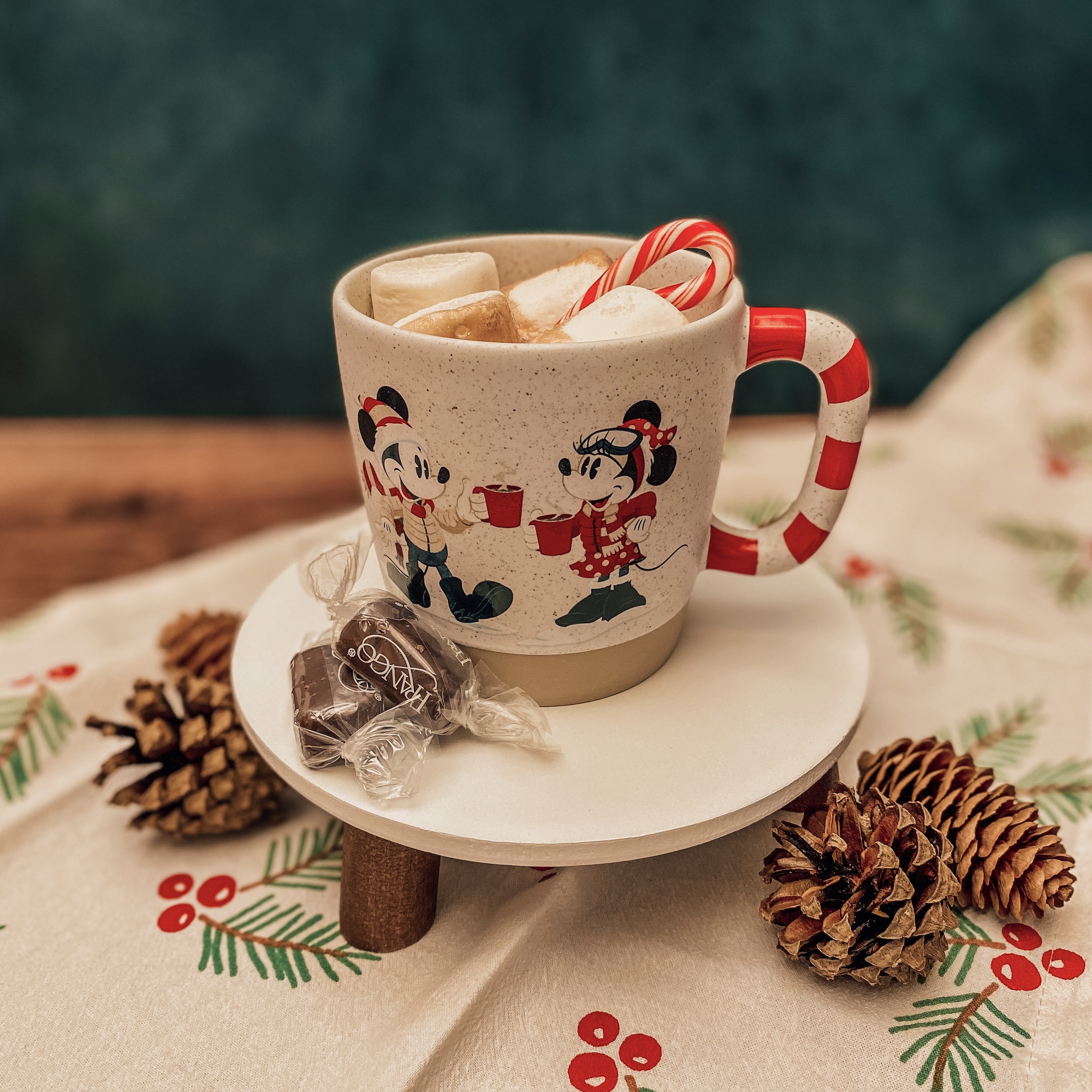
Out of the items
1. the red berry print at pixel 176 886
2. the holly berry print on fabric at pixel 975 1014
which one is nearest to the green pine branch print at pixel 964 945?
the holly berry print on fabric at pixel 975 1014

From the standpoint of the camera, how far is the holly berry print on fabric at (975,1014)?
593 millimetres

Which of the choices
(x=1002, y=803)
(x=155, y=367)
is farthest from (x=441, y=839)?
(x=155, y=367)

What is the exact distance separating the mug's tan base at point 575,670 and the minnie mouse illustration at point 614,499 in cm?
4

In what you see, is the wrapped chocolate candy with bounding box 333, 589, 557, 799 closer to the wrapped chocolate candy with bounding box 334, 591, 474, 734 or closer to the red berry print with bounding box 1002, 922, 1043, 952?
the wrapped chocolate candy with bounding box 334, 591, 474, 734

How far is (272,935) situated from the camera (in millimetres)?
700

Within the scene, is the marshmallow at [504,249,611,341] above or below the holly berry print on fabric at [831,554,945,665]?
above

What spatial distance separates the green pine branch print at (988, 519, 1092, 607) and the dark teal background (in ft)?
1.74

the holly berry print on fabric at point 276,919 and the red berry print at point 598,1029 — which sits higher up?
the red berry print at point 598,1029

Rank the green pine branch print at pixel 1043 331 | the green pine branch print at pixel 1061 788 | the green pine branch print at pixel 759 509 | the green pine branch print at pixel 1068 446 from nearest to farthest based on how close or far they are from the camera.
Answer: the green pine branch print at pixel 1061 788, the green pine branch print at pixel 759 509, the green pine branch print at pixel 1068 446, the green pine branch print at pixel 1043 331

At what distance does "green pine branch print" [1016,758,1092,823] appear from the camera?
0.78 meters

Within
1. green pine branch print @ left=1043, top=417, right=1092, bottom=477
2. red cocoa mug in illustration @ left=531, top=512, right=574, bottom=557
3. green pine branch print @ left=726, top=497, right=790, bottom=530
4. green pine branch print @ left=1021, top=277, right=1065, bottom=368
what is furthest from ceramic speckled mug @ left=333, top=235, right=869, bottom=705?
green pine branch print @ left=1021, top=277, right=1065, bottom=368

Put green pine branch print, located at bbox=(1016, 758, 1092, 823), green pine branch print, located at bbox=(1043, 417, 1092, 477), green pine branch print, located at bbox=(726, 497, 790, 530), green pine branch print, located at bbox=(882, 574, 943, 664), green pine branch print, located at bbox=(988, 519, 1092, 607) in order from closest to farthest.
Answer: green pine branch print, located at bbox=(1016, 758, 1092, 823) < green pine branch print, located at bbox=(882, 574, 943, 664) < green pine branch print, located at bbox=(988, 519, 1092, 607) < green pine branch print, located at bbox=(726, 497, 790, 530) < green pine branch print, located at bbox=(1043, 417, 1092, 477)

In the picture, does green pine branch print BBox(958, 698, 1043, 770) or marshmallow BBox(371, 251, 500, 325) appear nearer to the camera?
marshmallow BBox(371, 251, 500, 325)

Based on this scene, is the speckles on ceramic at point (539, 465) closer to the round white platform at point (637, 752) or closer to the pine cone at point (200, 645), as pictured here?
the round white platform at point (637, 752)
